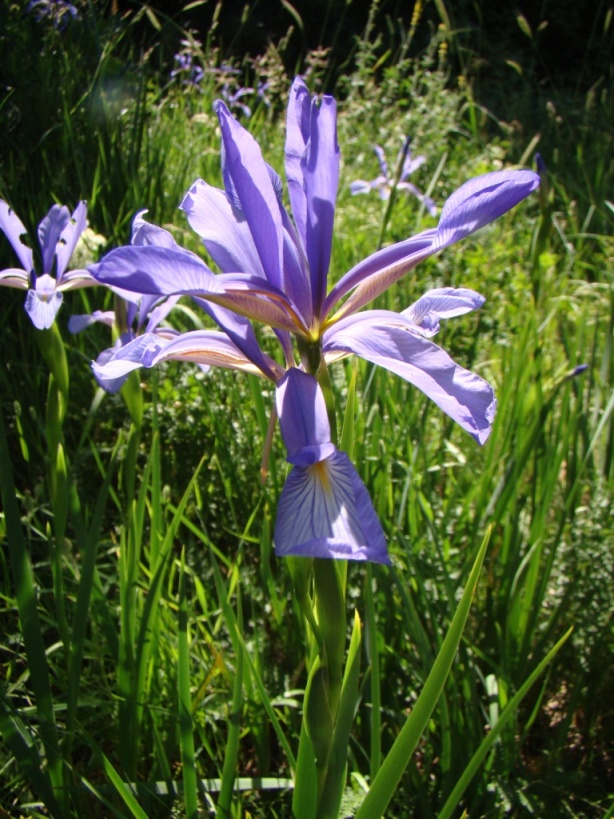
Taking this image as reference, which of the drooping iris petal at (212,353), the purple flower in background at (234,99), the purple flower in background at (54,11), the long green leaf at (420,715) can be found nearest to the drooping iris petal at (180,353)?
the drooping iris petal at (212,353)

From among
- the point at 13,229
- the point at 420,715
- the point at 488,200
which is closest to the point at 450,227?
the point at 488,200

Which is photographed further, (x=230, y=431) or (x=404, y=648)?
(x=230, y=431)

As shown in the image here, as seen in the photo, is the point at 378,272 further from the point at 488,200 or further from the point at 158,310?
the point at 158,310

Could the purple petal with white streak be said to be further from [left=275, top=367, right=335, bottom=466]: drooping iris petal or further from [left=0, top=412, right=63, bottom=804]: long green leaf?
[left=275, top=367, right=335, bottom=466]: drooping iris petal

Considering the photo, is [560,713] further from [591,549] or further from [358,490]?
[358,490]

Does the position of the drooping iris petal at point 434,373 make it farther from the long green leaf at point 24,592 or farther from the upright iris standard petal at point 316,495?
the long green leaf at point 24,592

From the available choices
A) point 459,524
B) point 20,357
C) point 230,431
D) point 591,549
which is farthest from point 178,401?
point 591,549

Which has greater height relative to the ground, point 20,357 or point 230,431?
point 20,357
